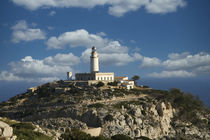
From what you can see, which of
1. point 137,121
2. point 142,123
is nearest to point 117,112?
point 137,121

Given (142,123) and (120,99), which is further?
(120,99)

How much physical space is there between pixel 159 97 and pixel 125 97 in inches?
404

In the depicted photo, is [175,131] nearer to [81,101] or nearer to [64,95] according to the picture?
[81,101]

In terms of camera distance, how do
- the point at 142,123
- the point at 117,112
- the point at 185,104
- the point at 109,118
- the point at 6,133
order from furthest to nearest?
the point at 185,104
the point at 142,123
the point at 117,112
the point at 109,118
the point at 6,133

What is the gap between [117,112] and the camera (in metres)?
45.2

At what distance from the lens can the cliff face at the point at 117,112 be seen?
139 feet

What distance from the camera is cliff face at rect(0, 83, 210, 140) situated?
4222 cm

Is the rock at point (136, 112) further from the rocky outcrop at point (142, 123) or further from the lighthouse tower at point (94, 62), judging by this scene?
the lighthouse tower at point (94, 62)

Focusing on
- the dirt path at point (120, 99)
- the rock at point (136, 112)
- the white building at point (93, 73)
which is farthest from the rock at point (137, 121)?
the white building at point (93, 73)

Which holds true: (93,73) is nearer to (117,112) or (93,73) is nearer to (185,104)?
(117,112)

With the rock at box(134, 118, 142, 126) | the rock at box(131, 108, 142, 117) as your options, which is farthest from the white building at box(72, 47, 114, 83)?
the rock at box(134, 118, 142, 126)

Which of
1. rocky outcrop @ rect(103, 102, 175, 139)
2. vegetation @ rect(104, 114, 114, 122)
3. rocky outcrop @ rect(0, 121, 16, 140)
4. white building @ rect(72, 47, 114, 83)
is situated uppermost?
white building @ rect(72, 47, 114, 83)

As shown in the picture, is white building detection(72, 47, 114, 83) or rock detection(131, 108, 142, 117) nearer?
rock detection(131, 108, 142, 117)

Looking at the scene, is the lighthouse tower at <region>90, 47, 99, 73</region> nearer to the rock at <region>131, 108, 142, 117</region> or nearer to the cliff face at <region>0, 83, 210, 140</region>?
the cliff face at <region>0, 83, 210, 140</region>
